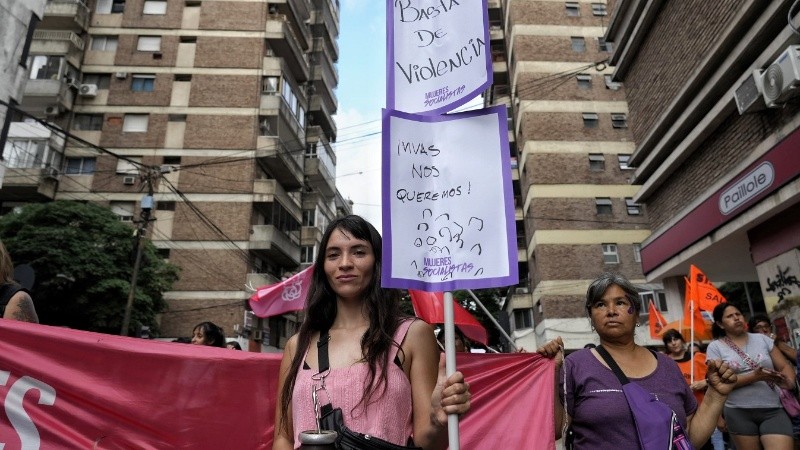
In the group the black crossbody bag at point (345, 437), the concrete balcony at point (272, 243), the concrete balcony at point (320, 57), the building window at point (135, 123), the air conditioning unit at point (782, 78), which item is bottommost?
the black crossbody bag at point (345, 437)

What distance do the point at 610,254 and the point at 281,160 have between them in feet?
63.1

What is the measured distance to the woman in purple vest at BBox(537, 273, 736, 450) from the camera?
8.33ft

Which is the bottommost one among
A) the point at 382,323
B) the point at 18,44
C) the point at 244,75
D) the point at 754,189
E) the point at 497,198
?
the point at 382,323

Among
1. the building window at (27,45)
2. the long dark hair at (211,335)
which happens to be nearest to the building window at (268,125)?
the building window at (27,45)

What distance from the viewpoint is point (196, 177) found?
30266 mm

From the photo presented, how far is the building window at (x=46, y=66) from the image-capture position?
29.8 meters

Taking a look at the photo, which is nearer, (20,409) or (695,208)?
(20,409)

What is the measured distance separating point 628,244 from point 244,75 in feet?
77.8

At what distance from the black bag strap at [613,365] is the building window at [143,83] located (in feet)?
110

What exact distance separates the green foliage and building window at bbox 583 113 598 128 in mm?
24487

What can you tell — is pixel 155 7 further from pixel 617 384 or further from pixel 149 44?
pixel 617 384

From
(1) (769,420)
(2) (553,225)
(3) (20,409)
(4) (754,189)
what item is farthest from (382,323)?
(2) (553,225)

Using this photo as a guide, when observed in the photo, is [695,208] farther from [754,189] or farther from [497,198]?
[497,198]

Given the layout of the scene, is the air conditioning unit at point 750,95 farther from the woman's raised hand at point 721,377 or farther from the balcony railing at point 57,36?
the balcony railing at point 57,36
